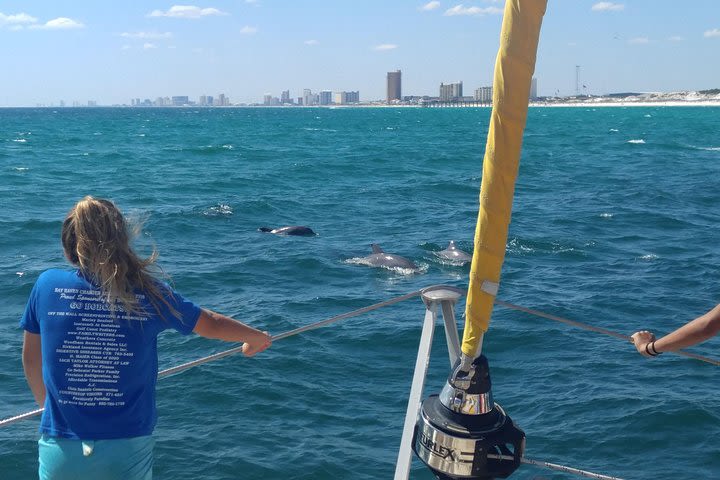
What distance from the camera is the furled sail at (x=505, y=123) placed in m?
2.38

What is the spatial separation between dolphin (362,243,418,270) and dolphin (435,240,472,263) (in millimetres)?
1097

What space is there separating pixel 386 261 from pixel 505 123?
56.6 feet

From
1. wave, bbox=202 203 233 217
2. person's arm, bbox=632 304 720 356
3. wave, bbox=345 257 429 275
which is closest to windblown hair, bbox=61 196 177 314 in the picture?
person's arm, bbox=632 304 720 356

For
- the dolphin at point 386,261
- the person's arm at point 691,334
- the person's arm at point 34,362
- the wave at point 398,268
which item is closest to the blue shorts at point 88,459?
the person's arm at point 34,362

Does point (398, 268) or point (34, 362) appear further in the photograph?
point (398, 268)

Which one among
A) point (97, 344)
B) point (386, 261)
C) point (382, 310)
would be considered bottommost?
point (382, 310)

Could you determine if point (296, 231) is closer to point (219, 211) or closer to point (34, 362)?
point (219, 211)

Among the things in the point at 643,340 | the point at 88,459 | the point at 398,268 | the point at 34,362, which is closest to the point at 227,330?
the point at 88,459

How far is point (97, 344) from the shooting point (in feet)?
11.1

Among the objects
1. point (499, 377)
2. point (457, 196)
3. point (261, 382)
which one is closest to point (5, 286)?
point (261, 382)

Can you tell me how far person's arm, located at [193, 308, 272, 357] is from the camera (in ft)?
11.7

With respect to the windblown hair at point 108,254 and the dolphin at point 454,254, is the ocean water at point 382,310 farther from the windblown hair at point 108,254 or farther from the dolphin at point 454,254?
the windblown hair at point 108,254

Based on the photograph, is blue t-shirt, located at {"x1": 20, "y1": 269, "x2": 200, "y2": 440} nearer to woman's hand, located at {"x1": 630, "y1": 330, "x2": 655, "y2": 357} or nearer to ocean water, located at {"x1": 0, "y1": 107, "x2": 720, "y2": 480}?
ocean water, located at {"x1": 0, "y1": 107, "x2": 720, "y2": 480}

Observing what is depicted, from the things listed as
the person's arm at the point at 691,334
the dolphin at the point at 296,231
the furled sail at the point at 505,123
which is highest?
the furled sail at the point at 505,123
